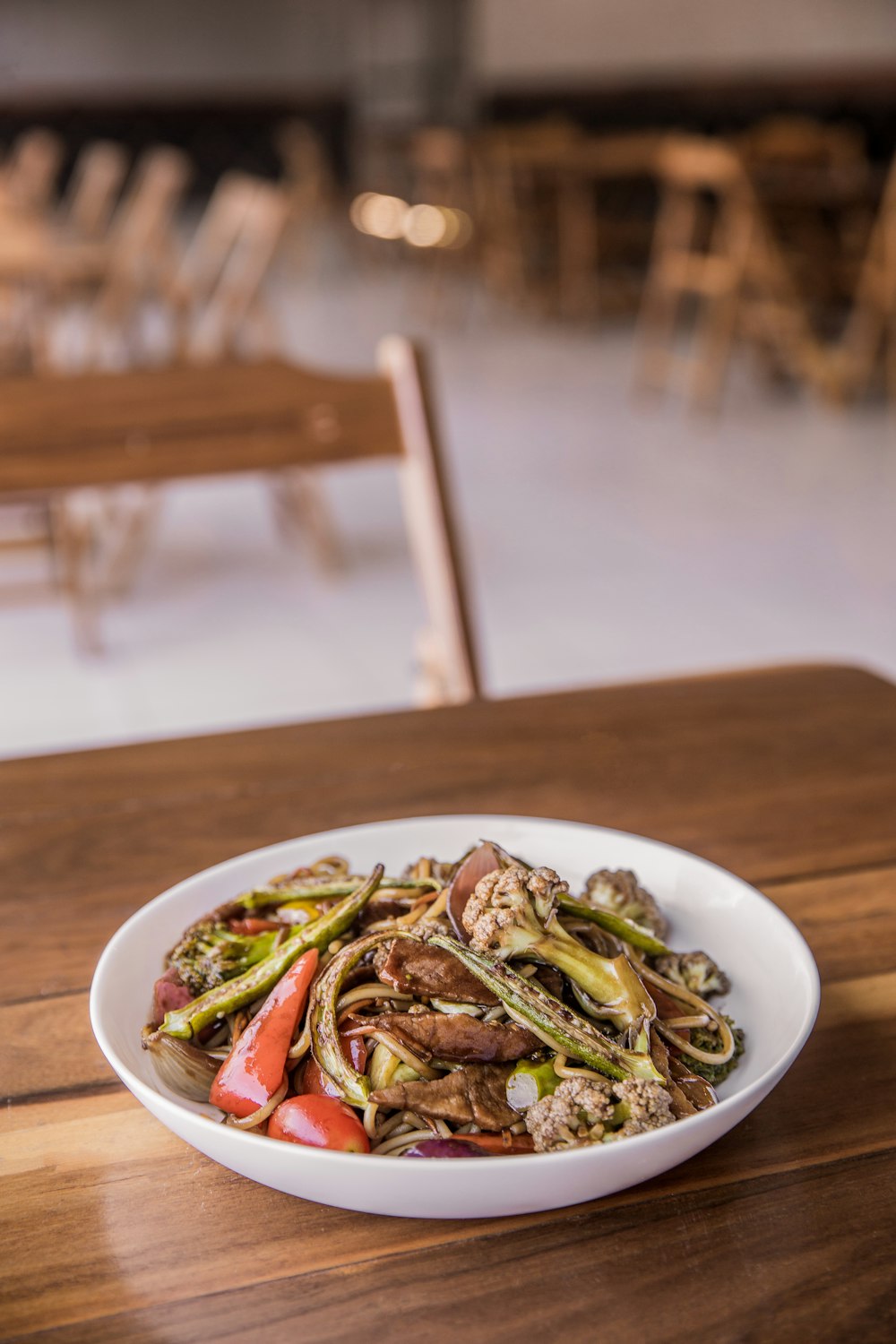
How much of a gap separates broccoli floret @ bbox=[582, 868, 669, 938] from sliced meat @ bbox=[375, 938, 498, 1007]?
0.31 feet

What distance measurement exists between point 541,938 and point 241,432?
28.9 inches

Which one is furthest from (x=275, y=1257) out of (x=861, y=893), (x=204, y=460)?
(x=204, y=460)

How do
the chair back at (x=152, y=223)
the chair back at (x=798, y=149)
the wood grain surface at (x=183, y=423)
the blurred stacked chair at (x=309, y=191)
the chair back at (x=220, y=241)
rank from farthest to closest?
the blurred stacked chair at (x=309, y=191)
the chair back at (x=798, y=149)
the chair back at (x=152, y=223)
the chair back at (x=220, y=241)
the wood grain surface at (x=183, y=423)

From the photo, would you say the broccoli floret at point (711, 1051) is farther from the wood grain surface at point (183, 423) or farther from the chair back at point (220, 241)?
the chair back at point (220, 241)

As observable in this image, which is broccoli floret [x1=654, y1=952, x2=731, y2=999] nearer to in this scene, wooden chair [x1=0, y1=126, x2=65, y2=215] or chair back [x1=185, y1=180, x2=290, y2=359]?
chair back [x1=185, y1=180, x2=290, y2=359]

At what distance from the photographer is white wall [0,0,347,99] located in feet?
35.2

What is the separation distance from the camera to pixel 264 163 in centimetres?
1095

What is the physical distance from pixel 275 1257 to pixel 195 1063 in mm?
78

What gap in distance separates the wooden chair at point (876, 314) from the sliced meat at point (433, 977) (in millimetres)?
4269

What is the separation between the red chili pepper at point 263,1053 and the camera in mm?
459

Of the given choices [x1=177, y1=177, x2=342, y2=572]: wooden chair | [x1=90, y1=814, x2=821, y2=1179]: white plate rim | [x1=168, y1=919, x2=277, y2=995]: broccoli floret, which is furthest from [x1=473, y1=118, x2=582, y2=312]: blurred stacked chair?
[x1=168, y1=919, x2=277, y2=995]: broccoli floret

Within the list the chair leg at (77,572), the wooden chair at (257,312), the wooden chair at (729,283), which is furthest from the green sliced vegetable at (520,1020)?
the wooden chair at (729,283)

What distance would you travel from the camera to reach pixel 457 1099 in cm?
44

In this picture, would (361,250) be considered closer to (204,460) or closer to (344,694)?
(344,694)
